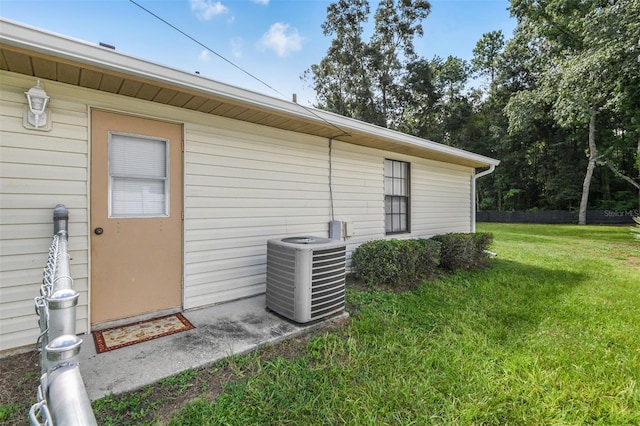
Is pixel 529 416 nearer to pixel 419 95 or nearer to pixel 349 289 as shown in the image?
pixel 349 289

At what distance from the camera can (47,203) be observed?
2.58 meters

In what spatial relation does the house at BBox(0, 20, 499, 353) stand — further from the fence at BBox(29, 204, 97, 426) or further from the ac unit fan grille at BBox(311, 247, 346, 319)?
the fence at BBox(29, 204, 97, 426)

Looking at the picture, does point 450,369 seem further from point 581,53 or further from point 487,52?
point 487,52

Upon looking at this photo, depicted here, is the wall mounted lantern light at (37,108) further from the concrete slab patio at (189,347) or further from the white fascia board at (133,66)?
the concrete slab patio at (189,347)

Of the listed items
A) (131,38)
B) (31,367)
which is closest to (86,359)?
(31,367)

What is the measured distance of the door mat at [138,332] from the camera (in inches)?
102

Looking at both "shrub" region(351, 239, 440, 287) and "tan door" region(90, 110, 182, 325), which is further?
"shrub" region(351, 239, 440, 287)

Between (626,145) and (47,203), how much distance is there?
82.5 feet

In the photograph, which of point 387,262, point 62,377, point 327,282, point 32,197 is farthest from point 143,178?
point 387,262

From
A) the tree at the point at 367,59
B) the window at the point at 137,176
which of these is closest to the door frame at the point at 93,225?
the window at the point at 137,176

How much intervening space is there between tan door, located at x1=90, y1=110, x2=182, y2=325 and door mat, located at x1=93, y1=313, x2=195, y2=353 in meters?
0.12

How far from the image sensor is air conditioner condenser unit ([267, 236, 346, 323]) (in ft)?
9.93

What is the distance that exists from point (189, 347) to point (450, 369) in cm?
218

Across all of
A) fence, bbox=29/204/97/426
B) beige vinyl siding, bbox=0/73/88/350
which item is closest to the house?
beige vinyl siding, bbox=0/73/88/350
